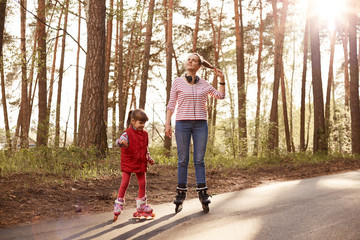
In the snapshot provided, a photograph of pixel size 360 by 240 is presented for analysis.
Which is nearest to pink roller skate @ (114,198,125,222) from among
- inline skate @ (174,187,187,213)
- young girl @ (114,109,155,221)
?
young girl @ (114,109,155,221)

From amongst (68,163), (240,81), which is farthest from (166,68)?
(68,163)

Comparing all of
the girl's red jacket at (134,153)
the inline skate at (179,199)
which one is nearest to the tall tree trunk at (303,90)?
the inline skate at (179,199)

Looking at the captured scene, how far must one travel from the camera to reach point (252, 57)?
99.7 feet

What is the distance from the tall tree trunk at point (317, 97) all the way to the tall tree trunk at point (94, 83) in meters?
10.1

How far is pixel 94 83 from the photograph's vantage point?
10.5 metres

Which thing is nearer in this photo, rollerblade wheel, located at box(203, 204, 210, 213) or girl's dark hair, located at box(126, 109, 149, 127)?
girl's dark hair, located at box(126, 109, 149, 127)

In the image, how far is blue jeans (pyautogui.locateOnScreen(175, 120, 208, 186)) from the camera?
5.25 metres

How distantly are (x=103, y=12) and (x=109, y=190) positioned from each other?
20.0 ft

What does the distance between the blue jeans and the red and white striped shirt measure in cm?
10

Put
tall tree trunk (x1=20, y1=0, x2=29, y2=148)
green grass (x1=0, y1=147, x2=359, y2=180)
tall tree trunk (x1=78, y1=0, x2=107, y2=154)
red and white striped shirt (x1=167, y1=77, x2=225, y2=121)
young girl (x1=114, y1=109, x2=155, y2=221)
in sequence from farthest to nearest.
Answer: tall tree trunk (x1=20, y1=0, x2=29, y2=148) < tall tree trunk (x1=78, y1=0, x2=107, y2=154) < green grass (x1=0, y1=147, x2=359, y2=180) < red and white striped shirt (x1=167, y1=77, x2=225, y2=121) < young girl (x1=114, y1=109, x2=155, y2=221)

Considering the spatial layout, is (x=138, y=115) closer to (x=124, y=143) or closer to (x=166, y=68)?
(x=124, y=143)

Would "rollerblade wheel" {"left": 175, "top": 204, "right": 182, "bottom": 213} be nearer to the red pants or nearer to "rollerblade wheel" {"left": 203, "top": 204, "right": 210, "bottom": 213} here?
"rollerblade wheel" {"left": 203, "top": 204, "right": 210, "bottom": 213}

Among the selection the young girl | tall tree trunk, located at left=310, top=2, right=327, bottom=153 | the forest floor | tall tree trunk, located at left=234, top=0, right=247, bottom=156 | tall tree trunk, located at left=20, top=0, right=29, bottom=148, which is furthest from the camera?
tall tree trunk, located at left=310, top=2, right=327, bottom=153

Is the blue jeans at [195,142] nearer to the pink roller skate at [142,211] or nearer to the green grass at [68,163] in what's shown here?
the pink roller skate at [142,211]
